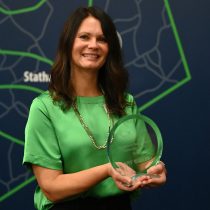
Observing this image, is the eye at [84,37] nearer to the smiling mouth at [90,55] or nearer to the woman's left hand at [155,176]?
the smiling mouth at [90,55]

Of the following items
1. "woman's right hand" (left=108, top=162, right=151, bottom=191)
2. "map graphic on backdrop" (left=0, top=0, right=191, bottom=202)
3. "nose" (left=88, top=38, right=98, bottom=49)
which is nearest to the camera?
"woman's right hand" (left=108, top=162, right=151, bottom=191)

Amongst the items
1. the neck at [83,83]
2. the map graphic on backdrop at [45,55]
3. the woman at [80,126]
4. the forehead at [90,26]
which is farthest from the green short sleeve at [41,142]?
the map graphic on backdrop at [45,55]

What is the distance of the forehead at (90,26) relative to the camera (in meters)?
1.30

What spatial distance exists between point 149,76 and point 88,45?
928mm

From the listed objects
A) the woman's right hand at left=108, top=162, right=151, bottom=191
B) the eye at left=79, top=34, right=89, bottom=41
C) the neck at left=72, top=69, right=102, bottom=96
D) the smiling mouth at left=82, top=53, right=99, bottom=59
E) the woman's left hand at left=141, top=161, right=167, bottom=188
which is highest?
the eye at left=79, top=34, right=89, bottom=41

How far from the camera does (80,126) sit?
1.24 metres

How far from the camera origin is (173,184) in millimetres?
2213

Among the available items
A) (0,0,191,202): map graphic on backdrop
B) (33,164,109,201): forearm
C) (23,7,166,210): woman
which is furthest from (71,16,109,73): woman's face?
(0,0,191,202): map graphic on backdrop

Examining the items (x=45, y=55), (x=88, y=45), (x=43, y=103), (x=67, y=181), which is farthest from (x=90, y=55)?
(x=45, y=55)

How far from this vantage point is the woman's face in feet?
4.25

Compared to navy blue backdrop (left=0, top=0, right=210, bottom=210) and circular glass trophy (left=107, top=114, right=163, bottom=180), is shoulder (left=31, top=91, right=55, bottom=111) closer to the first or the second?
circular glass trophy (left=107, top=114, right=163, bottom=180)

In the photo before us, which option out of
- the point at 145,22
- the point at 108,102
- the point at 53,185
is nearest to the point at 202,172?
the point at 145,22

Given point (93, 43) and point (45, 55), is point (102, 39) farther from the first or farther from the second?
point (45, 55)

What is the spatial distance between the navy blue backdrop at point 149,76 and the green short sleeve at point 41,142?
911mm
